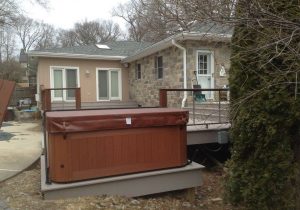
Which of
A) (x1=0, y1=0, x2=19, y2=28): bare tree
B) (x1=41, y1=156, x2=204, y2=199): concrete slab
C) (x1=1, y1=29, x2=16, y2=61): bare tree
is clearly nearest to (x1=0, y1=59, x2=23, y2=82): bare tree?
(x1=1, y1=29, x2=16, y2=61): bare tree

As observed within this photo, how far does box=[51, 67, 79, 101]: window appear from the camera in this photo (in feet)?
48.4

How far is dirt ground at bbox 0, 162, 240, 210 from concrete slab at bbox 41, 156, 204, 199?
0.35 feet

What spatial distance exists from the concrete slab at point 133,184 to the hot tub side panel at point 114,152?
0.10 meters

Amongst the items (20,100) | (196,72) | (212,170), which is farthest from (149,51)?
(20,100)

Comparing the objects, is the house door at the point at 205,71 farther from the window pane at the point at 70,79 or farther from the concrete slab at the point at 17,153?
the window pane at the point at 70,79

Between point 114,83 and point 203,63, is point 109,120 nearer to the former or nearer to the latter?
point 203,63

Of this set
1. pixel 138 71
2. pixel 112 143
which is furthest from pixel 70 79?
pixel 112 143

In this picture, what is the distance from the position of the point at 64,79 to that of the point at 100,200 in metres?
11.0

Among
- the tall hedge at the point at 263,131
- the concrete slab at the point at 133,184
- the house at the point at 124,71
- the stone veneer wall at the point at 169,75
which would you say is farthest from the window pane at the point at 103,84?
the tall hedge at the point at 263,131

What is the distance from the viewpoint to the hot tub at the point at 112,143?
447 cm

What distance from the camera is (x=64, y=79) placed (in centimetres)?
1484

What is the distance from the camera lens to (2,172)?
225 inches

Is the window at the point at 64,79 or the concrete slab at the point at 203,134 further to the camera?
the window at the point at 64,79

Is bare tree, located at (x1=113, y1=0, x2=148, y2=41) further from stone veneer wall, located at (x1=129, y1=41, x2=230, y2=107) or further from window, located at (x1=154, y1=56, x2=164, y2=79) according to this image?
stone veneer wall, located at (x1=129, y1=41, x2=230, y2=107)
